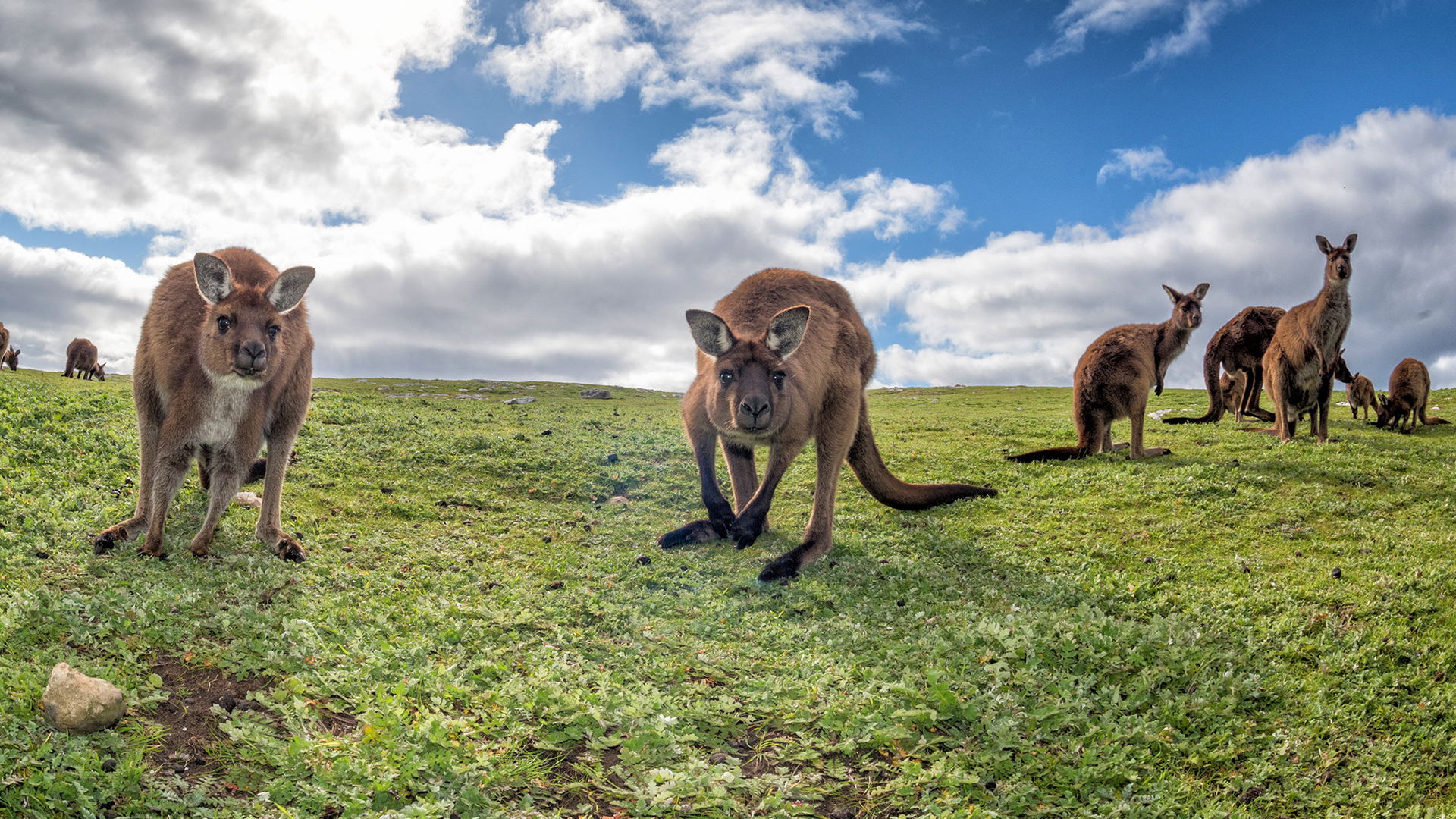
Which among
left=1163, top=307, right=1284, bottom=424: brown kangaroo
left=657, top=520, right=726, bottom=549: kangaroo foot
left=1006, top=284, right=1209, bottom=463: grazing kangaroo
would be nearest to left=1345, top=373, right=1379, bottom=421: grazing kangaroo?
left=1163, top=307, right=1284, bottom=424: brown kangaroo

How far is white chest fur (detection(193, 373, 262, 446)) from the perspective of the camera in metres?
6.44

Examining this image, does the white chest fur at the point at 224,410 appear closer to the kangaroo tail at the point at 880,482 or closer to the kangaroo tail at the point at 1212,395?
the kangaroo tail at the point at 880,482

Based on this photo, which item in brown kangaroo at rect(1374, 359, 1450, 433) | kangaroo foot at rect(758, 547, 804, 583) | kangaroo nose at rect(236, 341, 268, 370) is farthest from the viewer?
brown kangaroo at rect(1374, 359, 1450, 433)

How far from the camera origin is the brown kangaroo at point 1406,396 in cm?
1479

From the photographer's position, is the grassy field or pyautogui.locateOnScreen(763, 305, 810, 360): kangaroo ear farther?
pyautogui.locateOnScreen(763, 305, 810, 360): kangaroo ear

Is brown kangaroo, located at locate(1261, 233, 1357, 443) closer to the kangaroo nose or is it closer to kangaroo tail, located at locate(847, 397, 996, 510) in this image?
kangaroo tail, located at locate(847, 397, 996, 510)

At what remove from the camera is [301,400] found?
24.0ft

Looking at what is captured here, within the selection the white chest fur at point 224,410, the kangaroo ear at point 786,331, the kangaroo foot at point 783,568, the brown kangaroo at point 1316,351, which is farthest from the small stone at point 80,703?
the brown kangaroo at point 1316,351

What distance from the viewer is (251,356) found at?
20.6ft

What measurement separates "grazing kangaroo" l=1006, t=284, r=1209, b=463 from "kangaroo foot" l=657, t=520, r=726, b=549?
19.4ft

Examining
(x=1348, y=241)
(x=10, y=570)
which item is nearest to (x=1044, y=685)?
(x=10, y=570)

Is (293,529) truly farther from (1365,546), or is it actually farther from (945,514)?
(1365,546)

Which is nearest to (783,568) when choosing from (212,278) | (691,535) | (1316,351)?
(691,535)

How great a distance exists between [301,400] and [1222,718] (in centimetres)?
774
